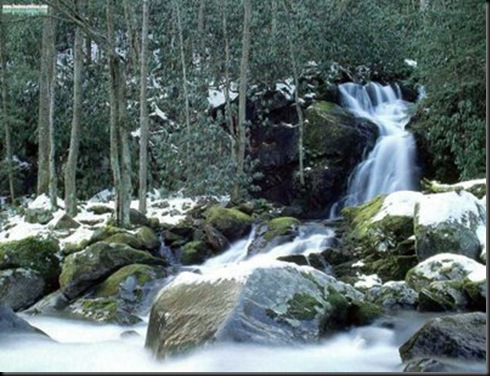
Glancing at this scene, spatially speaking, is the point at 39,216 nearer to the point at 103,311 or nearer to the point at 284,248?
the point at 103,311

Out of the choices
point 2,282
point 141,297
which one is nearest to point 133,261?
point 141,297

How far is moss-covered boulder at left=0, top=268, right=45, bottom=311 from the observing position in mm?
10672

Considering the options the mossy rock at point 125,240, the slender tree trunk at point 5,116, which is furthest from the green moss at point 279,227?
the slender tree trunk at point 5,116

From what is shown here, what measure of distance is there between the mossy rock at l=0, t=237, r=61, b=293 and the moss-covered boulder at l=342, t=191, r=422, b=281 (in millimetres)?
5629

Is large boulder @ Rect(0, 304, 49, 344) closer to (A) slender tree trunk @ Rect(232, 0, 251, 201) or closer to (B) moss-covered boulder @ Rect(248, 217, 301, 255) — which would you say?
(B) moss-covered boulder @ Rect(248, 217, 301, 255)

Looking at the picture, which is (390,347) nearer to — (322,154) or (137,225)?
(137,225)

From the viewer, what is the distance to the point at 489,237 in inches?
63.6

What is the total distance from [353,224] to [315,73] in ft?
34.6

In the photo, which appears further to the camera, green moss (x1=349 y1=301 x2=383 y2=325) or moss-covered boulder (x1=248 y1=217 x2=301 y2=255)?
moss-covered boulder (x1=248 y1=217 x2=301 y2=255)

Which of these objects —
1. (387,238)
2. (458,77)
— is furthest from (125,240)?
(458,77)

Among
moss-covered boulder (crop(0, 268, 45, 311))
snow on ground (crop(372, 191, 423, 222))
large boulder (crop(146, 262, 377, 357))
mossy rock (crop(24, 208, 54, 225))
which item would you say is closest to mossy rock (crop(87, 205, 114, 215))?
mossy rock (crop(24, 208, 54, 225))

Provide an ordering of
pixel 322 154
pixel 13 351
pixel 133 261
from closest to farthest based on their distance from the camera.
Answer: pixel 13 351 → pixel 133 261 → pixel 322 154

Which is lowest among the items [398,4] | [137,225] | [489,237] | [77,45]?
[137,225]

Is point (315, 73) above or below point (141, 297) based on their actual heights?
above
